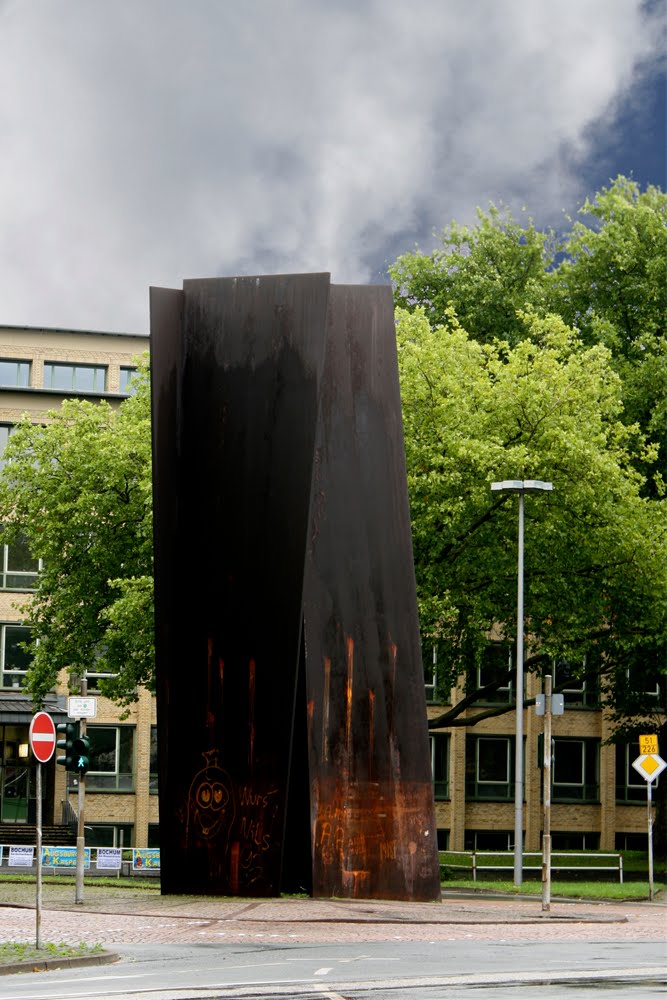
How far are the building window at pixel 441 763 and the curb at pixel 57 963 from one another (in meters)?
45.0

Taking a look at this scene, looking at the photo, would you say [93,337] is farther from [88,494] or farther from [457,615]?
[457,615]

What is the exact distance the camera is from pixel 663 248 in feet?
140

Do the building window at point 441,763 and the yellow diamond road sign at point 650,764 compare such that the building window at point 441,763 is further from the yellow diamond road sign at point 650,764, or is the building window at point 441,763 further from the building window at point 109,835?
the yellow diamond road sign at point 650,764

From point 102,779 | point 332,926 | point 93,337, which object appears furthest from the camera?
point 93,337

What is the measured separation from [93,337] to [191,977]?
180ft

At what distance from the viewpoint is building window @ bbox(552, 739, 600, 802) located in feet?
196

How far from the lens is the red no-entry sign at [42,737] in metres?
16.1

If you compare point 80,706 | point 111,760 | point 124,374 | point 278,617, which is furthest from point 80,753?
point 124,374

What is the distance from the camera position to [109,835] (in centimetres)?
5675

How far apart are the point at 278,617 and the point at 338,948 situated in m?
7.78

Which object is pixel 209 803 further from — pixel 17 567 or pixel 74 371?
pixel 74 371

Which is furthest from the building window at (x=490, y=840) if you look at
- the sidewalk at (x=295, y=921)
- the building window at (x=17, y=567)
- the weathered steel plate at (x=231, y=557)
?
the weathered steel plate at (x=231, y=557)

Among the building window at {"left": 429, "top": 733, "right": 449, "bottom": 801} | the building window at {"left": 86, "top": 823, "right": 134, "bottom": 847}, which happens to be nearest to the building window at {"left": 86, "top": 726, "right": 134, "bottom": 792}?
the building window at {"left": 86, "top": 823, "right": 134, "bottom": 847}

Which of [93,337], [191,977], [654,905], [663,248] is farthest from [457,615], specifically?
[93,337]
